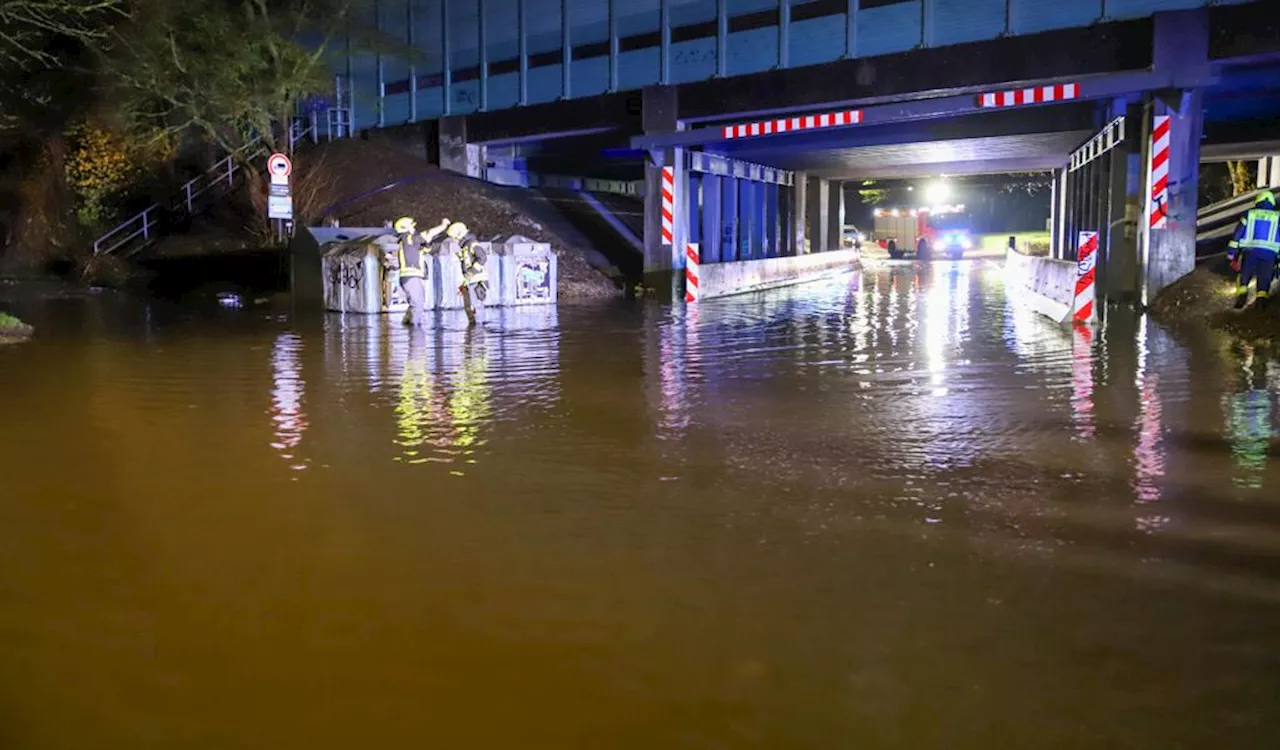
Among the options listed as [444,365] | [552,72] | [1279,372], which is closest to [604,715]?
[444,365]

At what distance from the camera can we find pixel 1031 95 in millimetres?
18875

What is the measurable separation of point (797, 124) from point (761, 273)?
24.3ft

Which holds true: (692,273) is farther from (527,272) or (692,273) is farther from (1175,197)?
(1175,197)

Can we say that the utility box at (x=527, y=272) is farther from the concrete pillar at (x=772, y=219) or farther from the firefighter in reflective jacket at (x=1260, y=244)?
the concrete pillar at (x=772, y=219)

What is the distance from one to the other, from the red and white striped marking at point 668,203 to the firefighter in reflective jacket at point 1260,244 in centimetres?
1302

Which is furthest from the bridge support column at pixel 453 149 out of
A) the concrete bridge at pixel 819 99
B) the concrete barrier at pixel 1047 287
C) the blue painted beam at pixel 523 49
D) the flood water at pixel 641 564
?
the flood water at pixel 641 564

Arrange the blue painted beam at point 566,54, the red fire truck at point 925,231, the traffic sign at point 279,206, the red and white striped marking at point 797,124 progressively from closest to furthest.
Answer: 1. the red and white striped marking at point 797,124
2. the traffic sign at point 279,206
3. the blue painted beam at point 566,54
4. the red fire truck at point 925,231

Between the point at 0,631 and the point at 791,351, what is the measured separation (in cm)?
1033

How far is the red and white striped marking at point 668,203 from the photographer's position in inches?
995

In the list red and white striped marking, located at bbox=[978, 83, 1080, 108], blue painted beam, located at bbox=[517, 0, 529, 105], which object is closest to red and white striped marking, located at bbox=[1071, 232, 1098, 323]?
red and white striped marking, located at bbox=[978, 83, 1080, 108]

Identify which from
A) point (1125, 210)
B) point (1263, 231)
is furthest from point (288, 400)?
point (1125, 210)

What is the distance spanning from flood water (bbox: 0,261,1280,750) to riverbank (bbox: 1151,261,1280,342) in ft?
15.3

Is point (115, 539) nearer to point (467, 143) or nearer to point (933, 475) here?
point (933, 475)

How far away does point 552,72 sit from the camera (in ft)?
95.3
